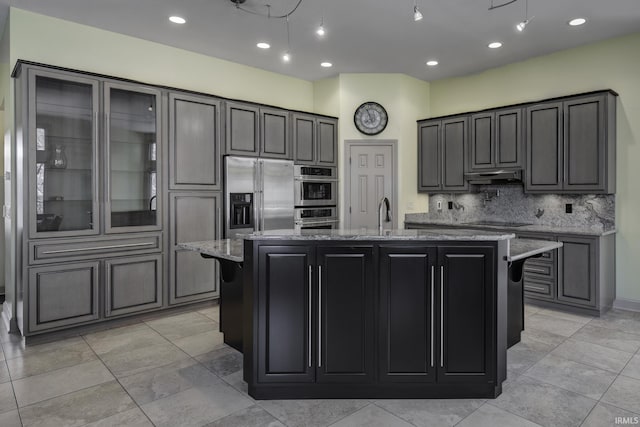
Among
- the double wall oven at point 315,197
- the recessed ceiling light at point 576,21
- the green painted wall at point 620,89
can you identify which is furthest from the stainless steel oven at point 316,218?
the recessed ceiling light at point 576,21

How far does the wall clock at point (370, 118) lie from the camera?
5773 millimetres

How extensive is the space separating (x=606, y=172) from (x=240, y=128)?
4.09 m

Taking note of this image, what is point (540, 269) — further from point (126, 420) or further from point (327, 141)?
point (126, 420)

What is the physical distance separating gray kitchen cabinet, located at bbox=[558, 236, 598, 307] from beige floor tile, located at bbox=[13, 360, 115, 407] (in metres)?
4.46

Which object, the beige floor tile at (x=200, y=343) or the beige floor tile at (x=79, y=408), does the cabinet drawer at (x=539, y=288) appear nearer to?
the beige floor tile at (x=200, y=343)

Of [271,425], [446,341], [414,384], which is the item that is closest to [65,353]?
[271,425]

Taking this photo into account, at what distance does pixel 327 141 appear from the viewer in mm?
5723

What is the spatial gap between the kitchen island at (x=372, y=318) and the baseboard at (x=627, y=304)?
2.99m

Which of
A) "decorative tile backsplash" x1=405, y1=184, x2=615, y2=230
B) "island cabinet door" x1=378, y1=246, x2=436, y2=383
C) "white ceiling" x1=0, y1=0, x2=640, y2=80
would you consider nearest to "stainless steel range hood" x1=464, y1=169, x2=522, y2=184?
"decorative tile backsplash" x1=405, y1=184, x2=615, y2=230

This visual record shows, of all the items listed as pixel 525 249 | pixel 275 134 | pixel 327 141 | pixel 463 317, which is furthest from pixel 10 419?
pixel 327 141

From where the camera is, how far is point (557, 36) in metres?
4.45

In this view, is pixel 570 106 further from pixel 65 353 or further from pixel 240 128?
pixel 65 353

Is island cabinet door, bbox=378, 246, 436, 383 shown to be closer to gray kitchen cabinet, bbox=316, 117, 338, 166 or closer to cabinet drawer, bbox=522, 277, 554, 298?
cabinet drawer, bbox=522, 277, 554, 298

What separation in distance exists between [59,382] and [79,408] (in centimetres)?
50
